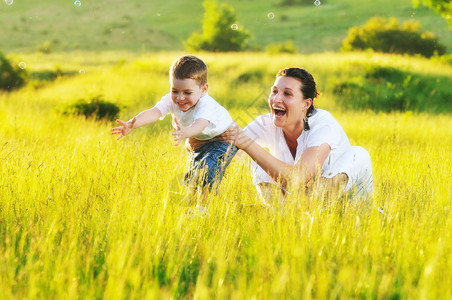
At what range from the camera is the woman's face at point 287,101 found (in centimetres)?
425

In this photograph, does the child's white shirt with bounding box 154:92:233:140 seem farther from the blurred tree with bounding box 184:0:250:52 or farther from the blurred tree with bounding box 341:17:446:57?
the blurred tree with bounding box 184:0:250:52

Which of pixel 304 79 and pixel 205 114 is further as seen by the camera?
pixel 304 79

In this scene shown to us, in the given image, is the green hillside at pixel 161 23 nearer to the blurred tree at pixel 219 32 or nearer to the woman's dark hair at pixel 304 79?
the blurred tree at pixel 219 32

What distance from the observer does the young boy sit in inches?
165

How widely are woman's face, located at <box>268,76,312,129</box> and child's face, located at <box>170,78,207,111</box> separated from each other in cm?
67

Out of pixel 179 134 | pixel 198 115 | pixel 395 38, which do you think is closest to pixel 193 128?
pixel 198 115

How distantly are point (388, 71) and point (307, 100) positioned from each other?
15660mm

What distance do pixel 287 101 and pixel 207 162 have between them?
35.0 inches

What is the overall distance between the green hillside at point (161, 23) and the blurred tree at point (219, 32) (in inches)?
241

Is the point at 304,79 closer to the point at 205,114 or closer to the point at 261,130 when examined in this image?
the point at 261,130

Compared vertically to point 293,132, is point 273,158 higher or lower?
lower

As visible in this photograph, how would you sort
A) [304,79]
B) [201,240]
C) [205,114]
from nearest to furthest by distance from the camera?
[201,240] → [205,114] → [304,79]

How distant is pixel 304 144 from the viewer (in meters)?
4.38

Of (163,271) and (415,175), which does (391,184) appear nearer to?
(415,175)
